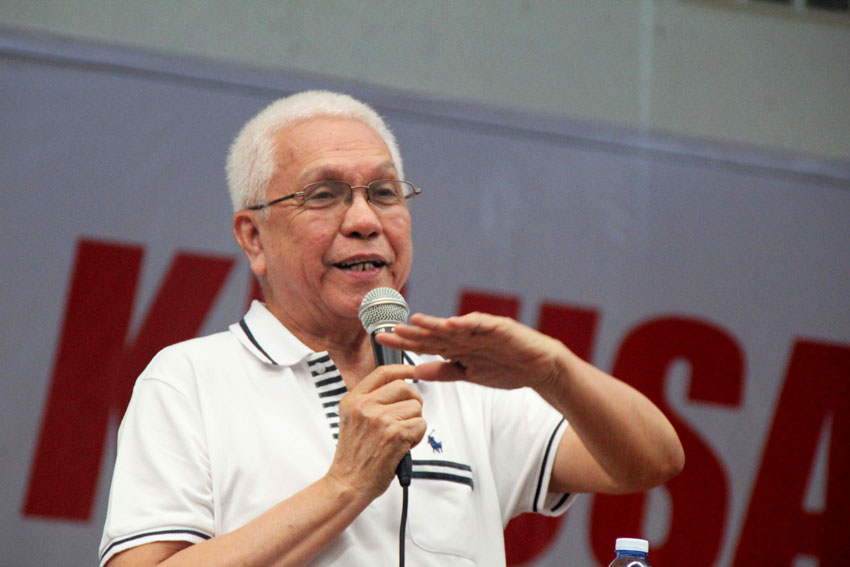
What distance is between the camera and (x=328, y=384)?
5.40ft

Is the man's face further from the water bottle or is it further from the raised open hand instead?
the water bottle

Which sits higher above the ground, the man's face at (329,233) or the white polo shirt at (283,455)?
the man's face at (329,233)

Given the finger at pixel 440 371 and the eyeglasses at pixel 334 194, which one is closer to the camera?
the finger at pixel 440 371

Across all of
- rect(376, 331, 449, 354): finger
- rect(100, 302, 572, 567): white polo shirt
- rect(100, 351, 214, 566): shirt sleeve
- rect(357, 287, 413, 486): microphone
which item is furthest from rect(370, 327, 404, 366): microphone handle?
rect(100, 351, 214, 566): shirt sleeve

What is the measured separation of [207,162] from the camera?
3037 millimetres

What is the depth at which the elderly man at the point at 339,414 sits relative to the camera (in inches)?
53.9

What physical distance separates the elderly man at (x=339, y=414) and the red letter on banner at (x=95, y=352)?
3.76 feet

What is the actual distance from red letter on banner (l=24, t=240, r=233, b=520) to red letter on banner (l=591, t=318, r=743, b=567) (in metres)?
1.43

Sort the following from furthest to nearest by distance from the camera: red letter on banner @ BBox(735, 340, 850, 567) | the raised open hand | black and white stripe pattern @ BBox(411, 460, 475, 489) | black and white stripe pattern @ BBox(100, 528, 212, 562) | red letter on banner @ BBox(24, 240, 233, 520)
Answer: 1. red letter on banner @ BBox(735, 340, 850, 567)
2. red letter on banner @ BBox(24, 240, 233, 520)
3. black and white stripe pattern @ BBox(411, 460, 475, 489)
4. black and white stripe pattern @ BBox(100, 528, 212, 562)
5. the raised open hand

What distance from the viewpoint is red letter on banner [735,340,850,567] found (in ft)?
10.8

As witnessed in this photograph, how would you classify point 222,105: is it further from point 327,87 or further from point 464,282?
point 464,282

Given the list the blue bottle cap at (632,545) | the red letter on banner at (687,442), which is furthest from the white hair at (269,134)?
the red letter on banner at (687,442)

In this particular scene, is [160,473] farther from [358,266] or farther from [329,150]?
[329,150]

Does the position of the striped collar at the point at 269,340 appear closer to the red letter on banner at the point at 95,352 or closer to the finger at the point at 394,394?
the finger at the point at 394,394
